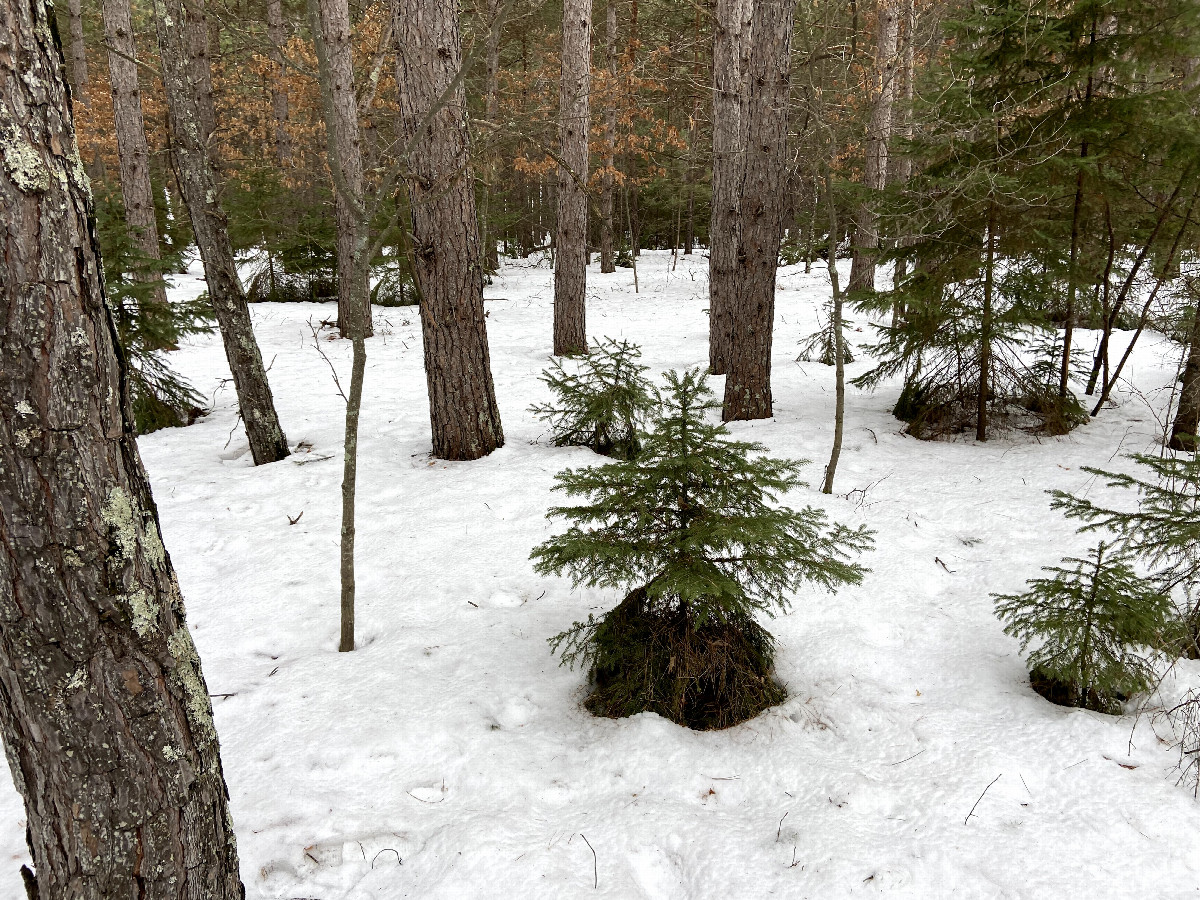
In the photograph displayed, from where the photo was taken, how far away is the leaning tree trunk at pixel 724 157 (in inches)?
317

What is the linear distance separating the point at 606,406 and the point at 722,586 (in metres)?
3.41

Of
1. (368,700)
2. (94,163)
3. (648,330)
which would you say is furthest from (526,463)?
(94,163)

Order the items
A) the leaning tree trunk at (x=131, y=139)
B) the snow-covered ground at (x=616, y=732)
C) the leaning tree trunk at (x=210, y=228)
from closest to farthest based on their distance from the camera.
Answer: the snow-covered ground at (x=616, y=732), the leaning tree trunk at (x=210, y=228), the leaning tree trunk at (x=131, y=139)

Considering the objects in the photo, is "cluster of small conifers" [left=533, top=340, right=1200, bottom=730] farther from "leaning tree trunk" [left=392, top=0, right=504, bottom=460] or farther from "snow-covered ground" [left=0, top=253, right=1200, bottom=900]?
"leaning tree trunk" [left=392, top=0, right=504, bottom=460]

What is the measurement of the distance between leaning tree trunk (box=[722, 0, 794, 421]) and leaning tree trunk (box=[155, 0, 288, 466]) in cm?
446

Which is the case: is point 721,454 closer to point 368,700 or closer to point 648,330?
point 368,700

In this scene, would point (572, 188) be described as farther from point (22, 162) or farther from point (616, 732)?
point (22, 162)

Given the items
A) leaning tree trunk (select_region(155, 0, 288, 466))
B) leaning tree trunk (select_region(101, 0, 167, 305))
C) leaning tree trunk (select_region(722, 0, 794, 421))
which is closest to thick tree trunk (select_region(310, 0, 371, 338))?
leaning tree trunk (select_region(155, 0, 288, 466))

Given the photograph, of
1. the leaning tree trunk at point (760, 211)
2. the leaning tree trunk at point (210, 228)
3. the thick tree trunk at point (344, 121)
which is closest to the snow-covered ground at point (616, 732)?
the leaning tree trunk at point (210, 228)

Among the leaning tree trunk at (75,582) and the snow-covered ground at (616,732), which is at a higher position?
the leaning tree trunk at (75,582)

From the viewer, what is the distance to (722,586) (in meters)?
2.83

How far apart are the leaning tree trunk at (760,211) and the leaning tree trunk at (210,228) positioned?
14.6 feet

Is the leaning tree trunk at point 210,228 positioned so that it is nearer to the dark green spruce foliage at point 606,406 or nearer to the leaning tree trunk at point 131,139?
the dark green spruce foliage at point 606,406

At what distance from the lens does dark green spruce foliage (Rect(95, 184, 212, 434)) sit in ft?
22.4
